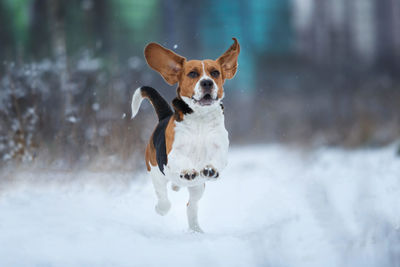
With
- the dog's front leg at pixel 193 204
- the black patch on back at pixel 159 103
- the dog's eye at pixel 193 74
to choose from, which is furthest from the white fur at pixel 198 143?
the black patch on back at pixel 159 103

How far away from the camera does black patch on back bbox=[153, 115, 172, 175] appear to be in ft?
8.17

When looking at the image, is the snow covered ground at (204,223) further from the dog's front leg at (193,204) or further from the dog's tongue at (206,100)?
the dog's tongue at (206,100)

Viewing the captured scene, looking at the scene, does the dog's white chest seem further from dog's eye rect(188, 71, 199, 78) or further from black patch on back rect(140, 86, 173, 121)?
black patch on back rect(140, 86, 173, 121)

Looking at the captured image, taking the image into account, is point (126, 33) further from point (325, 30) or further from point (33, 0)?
point (325, 30)

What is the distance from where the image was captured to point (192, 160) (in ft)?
7.82

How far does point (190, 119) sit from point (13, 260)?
1.09 meters

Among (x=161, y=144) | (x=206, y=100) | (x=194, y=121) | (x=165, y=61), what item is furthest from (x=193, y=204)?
(x=165, y=61)

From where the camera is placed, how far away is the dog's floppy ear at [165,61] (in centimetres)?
251

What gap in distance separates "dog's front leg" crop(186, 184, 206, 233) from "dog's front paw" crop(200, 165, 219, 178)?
1.33ft

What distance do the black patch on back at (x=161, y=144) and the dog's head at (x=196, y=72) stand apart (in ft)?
0.94

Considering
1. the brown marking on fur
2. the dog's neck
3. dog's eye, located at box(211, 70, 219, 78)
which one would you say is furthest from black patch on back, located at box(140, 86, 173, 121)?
dog's eye, located at box(211, 70, 219, 78)

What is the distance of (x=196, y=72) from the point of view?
238 centimetres

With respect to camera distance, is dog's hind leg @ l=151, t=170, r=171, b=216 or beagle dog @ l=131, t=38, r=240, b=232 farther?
dog's hind leg @ l=151, t=170, r=171, b=216

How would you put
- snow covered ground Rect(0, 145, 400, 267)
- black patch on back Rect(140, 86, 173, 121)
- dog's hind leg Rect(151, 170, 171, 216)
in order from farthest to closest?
black patch on back Rect(140, 86, 173, 121) → dog's hind leg Rect(151, 170, 171, 216) → snow covered ground Rect(0, 145, 400, 267)
